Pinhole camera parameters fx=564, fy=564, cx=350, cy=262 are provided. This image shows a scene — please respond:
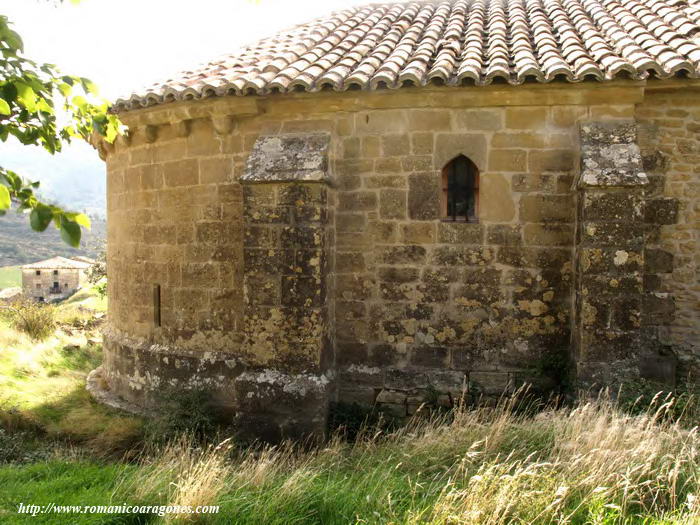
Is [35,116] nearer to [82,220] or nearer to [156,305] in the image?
[82,220]

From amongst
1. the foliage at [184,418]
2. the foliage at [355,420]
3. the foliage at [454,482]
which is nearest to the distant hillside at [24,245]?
the foliage at [184,418]

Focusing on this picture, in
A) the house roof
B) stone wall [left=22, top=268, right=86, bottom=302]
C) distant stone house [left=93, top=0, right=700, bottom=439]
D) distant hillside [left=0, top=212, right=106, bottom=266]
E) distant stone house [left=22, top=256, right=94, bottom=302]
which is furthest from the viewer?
distant hillside [left=0, top=212, right=106, bottom=266]

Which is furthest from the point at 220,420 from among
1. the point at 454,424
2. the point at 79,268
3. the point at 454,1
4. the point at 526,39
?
the point at 79,268

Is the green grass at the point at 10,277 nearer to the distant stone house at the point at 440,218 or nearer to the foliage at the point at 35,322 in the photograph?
the foliage at the point at 35,322

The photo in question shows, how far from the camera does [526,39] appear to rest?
6.45 m

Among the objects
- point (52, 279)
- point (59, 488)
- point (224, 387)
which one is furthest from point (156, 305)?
point (52, 279)

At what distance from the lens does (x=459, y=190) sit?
6.03 metres

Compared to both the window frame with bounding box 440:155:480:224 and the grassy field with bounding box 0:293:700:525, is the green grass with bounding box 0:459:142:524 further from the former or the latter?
the window frame with bounding box 440:155:480:224

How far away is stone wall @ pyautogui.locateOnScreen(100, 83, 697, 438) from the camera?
5.63 meters

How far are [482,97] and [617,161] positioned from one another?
1447 millimetres

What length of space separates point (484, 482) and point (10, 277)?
61753mm

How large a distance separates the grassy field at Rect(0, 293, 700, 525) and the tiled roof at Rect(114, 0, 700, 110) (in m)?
3.12

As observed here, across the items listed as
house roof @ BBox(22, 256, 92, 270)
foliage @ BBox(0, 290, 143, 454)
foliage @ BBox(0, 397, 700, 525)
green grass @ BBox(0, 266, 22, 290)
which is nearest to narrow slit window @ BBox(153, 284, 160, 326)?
foliage @ BBox(0, 290, 143, 454)

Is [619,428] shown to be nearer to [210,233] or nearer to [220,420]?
[220,420]
